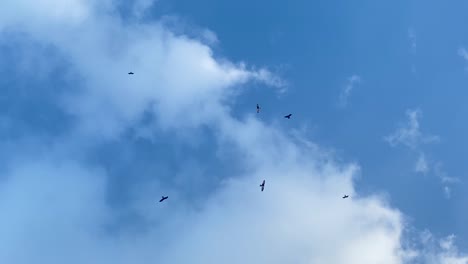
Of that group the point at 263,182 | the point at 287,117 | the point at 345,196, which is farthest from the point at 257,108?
the point at 345,196

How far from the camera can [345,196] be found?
168 metres

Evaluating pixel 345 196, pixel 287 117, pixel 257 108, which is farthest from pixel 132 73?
pixel 345 196

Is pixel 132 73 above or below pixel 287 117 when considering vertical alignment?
above

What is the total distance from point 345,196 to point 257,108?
7770 cm

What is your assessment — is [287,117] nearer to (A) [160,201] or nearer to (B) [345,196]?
(B) [345,196]

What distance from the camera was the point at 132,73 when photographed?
162 m

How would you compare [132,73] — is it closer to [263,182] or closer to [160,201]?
[160,201]

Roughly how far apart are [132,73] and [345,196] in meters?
151

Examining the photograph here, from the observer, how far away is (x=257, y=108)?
6432 inches

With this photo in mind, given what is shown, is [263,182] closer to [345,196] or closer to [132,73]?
[345,196]

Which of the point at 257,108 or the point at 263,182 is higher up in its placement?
the point at 257,108

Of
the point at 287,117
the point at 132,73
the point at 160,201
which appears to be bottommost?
the point at 160,201

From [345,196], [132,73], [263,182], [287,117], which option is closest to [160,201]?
[263,182]

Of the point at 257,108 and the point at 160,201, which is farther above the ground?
the point at 257,108
